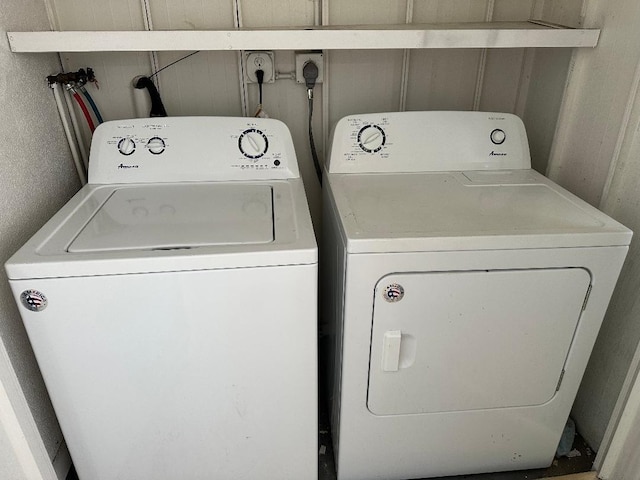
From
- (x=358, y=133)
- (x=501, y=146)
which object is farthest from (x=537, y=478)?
(x=358, y=133)

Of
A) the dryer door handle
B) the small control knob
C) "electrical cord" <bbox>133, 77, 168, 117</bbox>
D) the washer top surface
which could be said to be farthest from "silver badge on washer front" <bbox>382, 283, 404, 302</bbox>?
"electrical cord" <bbox>133, 77, 168, 117</bbox>

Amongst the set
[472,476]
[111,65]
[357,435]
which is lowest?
[472,476]

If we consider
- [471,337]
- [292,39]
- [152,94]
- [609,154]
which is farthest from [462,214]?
[152,94]

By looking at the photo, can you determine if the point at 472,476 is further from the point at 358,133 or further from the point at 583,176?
the point at 358,133

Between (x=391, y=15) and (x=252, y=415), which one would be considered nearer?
(x=252, y=415)

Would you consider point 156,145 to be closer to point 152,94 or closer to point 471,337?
point 152,94

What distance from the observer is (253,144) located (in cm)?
152

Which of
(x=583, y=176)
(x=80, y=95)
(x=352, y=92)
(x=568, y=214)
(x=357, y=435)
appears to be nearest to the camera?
(x=568, y=214)

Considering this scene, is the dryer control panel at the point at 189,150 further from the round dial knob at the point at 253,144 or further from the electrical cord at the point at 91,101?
the electrical cord at the point at 91,101

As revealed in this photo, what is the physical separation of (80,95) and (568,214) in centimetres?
165

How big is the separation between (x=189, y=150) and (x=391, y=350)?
0.89 metres

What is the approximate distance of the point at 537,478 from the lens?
1.55 meters

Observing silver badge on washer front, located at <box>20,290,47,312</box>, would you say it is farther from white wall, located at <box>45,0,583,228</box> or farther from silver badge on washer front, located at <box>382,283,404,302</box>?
white wall, located at <box>45,0,583,228</box>

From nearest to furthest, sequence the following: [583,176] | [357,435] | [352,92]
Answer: [357,435] < [583,176] < [352,92]
